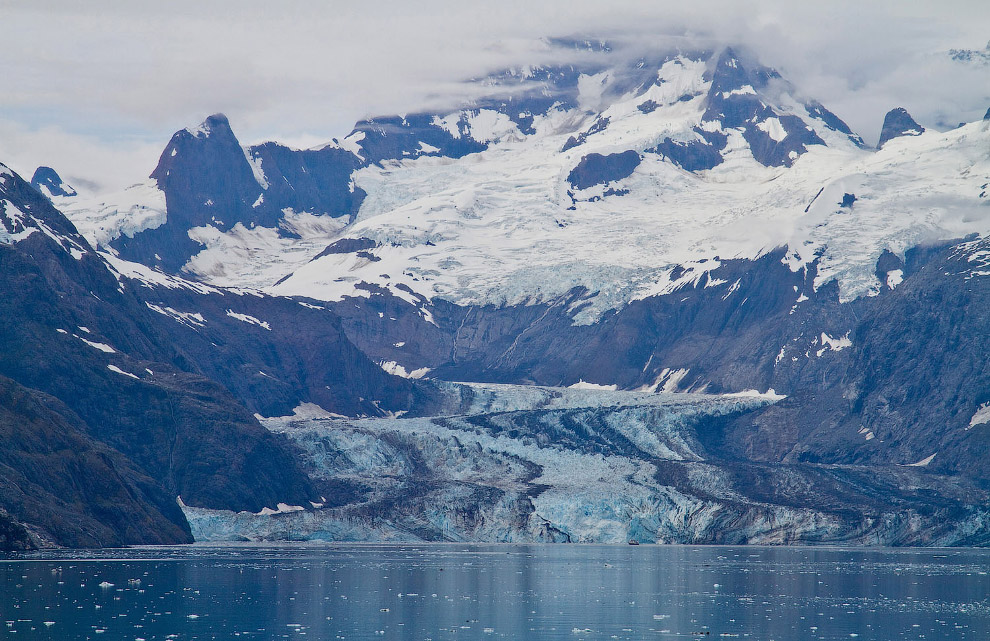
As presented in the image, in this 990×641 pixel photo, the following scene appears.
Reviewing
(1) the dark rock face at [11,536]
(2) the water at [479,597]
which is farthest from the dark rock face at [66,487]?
(2) the water at [479,597]

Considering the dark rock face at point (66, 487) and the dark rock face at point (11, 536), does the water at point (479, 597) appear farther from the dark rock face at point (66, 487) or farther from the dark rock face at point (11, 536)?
the dark rock face at point (66, 487)

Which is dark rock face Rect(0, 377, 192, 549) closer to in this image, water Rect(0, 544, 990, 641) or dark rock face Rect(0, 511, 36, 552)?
dark rock face Rect(0, 511, 36, 552)

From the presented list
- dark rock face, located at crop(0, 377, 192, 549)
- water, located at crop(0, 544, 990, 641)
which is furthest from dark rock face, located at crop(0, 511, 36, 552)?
water, located at crop(0, 544, 990, 641)

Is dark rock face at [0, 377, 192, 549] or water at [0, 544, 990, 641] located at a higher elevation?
dark rock face at [0, 377, 192, 549]

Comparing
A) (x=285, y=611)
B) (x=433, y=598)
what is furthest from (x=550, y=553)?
(x=285, y=611)

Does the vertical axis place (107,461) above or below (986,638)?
above

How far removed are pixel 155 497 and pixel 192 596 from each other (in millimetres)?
83415

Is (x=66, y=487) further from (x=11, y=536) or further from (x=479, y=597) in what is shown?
(x=479, y=597)

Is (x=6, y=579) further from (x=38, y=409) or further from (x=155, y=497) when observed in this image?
(x=155, y=497)

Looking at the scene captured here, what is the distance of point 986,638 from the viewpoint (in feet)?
300

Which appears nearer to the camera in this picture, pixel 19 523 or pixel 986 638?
pixel 986 638

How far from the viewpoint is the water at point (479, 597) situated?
302 ft

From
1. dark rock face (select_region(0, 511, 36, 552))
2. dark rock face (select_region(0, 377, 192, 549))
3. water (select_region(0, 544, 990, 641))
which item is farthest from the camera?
dark rock face (select_region(0, 377, 192, 549))

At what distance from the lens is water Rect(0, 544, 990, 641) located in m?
92.0
